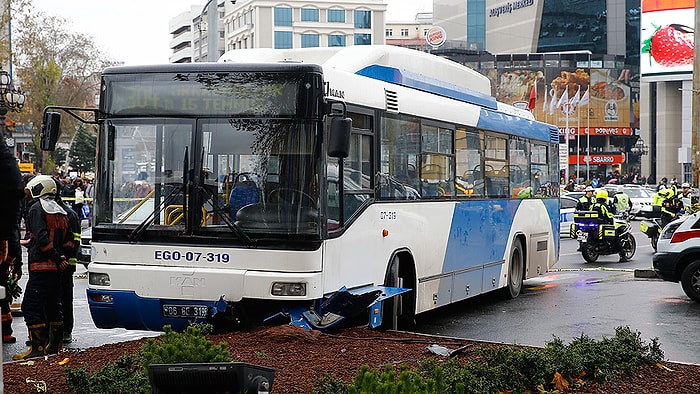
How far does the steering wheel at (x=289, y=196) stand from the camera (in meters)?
9.94

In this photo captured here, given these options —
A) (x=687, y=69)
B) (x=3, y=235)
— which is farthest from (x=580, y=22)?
(x=3, y=235)

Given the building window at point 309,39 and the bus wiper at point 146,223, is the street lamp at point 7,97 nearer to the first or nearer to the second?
the bus wiper at point 146,223

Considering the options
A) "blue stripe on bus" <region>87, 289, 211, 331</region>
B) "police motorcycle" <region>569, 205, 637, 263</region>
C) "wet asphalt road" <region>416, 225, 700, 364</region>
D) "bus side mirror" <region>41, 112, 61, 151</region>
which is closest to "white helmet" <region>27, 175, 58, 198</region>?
"bus side mirror" <region>41, 112, 61, 151</region>

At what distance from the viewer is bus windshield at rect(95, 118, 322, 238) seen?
9953 millimetres

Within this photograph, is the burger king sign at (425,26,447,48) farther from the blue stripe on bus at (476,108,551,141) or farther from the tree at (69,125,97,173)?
the blue stripe on bus at (476,108,551,141)

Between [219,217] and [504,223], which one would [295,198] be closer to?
[219,217]

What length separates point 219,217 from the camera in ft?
33.0

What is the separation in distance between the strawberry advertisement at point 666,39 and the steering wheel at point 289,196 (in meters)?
90.5

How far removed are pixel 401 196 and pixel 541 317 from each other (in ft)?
12.0

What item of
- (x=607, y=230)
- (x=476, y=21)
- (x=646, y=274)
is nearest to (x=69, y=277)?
(x=646, y=274)

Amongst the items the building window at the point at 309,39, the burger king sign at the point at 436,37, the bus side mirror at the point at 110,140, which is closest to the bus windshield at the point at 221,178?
the bus side mirror at the point at 110,140

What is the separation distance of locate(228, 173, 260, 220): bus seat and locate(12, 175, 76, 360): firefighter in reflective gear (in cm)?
227

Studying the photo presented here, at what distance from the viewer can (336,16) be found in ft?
467

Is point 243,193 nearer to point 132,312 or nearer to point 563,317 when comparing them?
point 132,312
